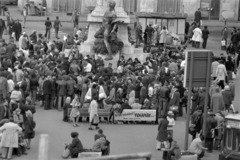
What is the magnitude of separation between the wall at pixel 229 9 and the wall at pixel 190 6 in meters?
1.72

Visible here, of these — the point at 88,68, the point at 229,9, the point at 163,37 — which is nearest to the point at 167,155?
the point at 88,68

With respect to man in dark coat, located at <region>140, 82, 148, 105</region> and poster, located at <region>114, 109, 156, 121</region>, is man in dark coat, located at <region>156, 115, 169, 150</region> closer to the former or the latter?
poster, located at <region>114, 109, 156, 121</region>

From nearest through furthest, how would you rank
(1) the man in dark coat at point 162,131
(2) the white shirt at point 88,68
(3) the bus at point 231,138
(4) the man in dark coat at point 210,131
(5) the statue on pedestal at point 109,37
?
(3) the bus at point 231,138, (1) the man in dark coat at point 162,131, (4) the man in dark coat at point 210,131, (2) the white shirt at point 88,68, (5) the statue on pedestal at point 109,37

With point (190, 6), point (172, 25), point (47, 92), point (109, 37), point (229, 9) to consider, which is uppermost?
point (190, 6)

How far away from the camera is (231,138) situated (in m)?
18.3

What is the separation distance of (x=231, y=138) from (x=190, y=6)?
34.5m

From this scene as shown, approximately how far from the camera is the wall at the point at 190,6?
5200 centimetres

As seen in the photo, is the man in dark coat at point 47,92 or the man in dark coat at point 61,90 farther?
the man in dark coat at point 47,92

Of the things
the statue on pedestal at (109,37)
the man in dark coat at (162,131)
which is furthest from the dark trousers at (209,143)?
the statue on pedestal at (109,37)

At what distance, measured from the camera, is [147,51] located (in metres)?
35.9

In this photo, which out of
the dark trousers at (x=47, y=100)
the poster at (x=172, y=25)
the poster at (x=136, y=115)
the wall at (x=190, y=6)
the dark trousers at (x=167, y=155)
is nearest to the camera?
the dark trousers at (x=167, y=155)

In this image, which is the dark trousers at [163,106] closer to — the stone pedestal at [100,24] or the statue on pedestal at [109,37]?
the statue on pedestal at [109,37]

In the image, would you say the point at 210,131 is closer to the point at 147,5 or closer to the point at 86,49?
the point at 86,49

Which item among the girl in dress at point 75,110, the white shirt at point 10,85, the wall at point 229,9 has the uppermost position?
the wall at point 229,9
